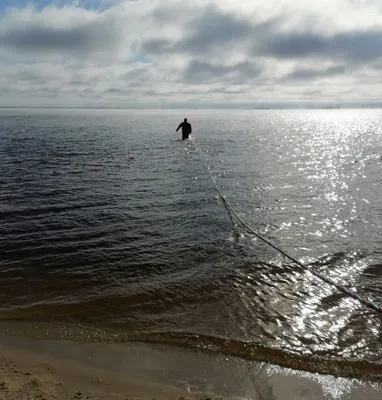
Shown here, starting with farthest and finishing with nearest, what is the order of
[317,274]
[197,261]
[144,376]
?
[197,261], [317,274], [144,376]

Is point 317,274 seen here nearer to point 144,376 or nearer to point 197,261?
point 197,261

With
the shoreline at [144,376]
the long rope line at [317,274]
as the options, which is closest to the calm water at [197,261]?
the long rope line at [317,274]

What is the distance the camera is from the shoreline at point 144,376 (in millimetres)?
5387

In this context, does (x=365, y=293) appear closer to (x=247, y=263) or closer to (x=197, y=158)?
(x=247, y=263)

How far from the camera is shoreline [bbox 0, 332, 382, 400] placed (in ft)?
17.7

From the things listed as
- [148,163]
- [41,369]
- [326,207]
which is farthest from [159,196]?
[41,369]

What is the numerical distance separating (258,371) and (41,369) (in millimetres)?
3547

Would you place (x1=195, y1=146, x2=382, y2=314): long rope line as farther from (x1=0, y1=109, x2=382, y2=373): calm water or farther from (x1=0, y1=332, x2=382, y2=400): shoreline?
(x1=0, y1=332, x2=382, y2=400): shoreline

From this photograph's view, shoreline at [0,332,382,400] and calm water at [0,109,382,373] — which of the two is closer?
shoreline at [0,332,382,400]

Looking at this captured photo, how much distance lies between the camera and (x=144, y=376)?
19.4 ft

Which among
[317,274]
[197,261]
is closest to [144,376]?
[197,261]

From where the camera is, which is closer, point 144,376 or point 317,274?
point 144,376

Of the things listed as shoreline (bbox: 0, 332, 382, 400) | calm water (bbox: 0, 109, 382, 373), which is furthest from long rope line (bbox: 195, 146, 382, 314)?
shoreline (bbox: 0, 332, 382, 400)

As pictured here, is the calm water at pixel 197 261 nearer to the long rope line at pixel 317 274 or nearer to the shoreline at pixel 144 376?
the long rope line at pixel 317 274
